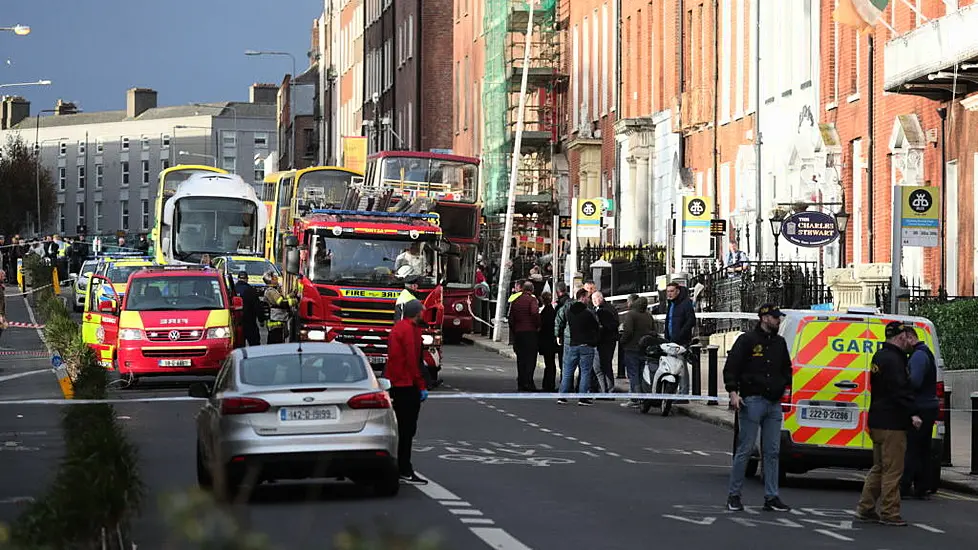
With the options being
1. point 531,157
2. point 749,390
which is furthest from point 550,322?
point 531,157

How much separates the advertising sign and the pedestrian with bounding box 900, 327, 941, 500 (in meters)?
15.0

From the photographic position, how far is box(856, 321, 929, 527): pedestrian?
1606cm

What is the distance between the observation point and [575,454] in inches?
865

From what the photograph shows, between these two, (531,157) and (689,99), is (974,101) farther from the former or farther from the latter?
(531,157)

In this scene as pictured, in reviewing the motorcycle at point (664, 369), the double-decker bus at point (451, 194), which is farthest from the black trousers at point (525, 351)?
the double-decker bus at point (451, 194)

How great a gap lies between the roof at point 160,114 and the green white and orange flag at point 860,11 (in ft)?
418

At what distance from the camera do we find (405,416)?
18219 millimetres

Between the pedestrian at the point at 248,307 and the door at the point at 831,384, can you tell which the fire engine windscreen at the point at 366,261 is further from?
the door at the point at 831,384

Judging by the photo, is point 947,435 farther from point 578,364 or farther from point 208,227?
point 208,227

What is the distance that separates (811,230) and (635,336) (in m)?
4.94

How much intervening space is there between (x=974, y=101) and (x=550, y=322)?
749cm

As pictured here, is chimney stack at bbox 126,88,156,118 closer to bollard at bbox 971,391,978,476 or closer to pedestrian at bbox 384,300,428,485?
bollard at bbox 971,391,978,476

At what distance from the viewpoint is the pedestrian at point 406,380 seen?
59.5 feet

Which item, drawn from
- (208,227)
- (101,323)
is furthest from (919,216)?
(208,227)
